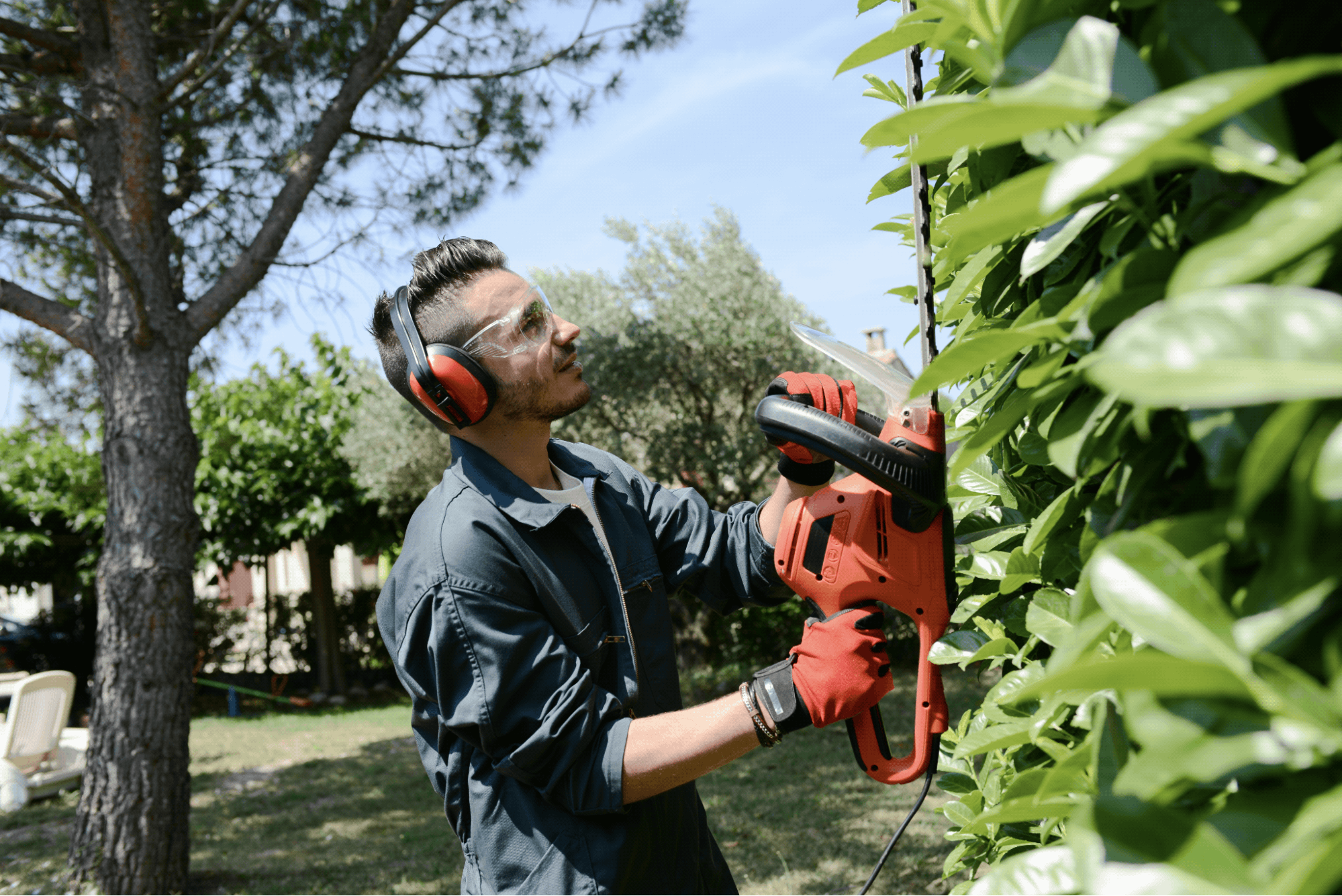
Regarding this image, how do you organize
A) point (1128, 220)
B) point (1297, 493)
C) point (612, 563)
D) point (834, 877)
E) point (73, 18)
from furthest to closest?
point (73, 18), point (834, 877), point (612, 563), point (1128, 220), point (1297, 493)

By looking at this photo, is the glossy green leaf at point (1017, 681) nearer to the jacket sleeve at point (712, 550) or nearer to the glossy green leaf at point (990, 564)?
the glossy green leaf at point (990, 564)

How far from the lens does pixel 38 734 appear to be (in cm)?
727

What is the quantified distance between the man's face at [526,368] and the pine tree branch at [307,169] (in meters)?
3.54

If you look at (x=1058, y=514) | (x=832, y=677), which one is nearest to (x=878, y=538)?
(x=832, y=677)

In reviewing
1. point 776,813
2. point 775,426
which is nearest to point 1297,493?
point 775,426

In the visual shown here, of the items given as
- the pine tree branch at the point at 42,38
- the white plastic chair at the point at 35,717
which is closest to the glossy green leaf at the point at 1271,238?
the pine tree branch at the point at 42,38

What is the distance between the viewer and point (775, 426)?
1.54 metres

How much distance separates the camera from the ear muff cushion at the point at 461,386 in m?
1.90

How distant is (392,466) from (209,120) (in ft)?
17.3

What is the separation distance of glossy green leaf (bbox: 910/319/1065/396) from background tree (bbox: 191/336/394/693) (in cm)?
1133

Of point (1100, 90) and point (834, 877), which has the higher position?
point (1100, 90)

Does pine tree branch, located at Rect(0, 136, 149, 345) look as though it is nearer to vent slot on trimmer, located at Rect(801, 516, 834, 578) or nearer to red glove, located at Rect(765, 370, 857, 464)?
red glove, located at Rect(765, 370, 857, 464)

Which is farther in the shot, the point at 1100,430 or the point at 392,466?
the point at 392,466

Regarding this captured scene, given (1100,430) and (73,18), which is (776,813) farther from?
(73,18)
